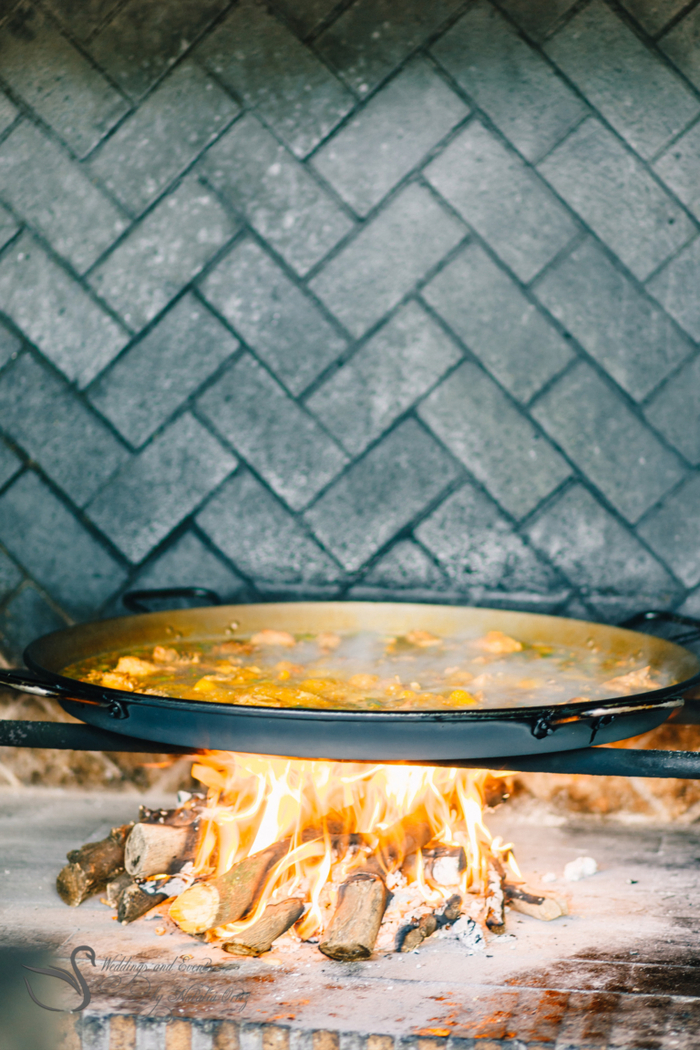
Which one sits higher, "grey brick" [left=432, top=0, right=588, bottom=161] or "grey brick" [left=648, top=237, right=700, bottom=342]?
"grey brick" [left=432, top=0, right=588, bottom=161]

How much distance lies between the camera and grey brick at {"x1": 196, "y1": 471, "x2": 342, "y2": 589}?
8.39ft

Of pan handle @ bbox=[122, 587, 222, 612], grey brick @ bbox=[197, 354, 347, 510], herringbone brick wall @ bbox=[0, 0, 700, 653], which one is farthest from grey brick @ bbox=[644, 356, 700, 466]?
pan handle @ bbox=[122, 587, 222, 612]

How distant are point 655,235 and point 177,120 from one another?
1.38 meters

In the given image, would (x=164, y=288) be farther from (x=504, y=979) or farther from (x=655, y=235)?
(x=504, y=979)

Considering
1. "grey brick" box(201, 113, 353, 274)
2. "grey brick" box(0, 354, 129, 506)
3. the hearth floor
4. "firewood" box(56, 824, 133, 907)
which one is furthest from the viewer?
"grey brick" box(0, 354, 129, 506)

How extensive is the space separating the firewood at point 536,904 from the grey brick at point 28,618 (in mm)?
1474

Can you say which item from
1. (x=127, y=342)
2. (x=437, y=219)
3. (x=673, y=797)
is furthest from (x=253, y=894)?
(x=437, y=219)

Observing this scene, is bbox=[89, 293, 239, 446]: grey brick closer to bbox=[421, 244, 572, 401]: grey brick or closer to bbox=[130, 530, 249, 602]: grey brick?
bbox=[130, 530, 249, 602]: grey brick

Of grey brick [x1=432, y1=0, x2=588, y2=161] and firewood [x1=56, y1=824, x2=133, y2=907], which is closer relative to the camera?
firewood [x1=56, y1=824, x2=133, y2=907]

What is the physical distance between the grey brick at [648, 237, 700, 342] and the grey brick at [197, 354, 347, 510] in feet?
3.29

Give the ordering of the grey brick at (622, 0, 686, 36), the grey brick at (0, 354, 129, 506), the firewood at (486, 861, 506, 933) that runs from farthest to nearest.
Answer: the grey brick at (0, 354, 129, 506), the grey brick at (622, 0, 686, 36), the firewood at (486, 861, 506, 933)

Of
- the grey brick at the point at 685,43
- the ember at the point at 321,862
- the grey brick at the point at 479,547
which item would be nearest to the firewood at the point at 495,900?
the ember at the point at 321,862

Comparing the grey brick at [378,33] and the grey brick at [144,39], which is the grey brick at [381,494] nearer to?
the grey brick at [378,33]

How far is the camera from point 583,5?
239 cm
